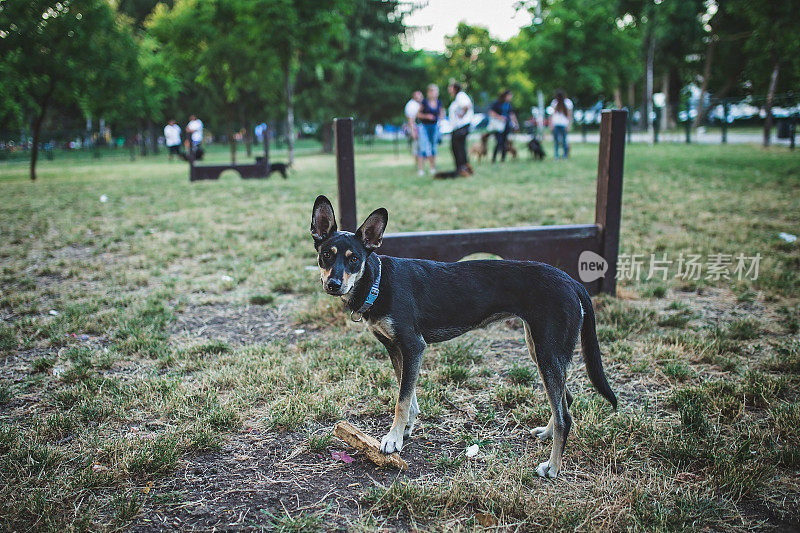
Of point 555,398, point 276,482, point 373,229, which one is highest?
point 373,229

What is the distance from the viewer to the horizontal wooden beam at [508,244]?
4500 millimetres

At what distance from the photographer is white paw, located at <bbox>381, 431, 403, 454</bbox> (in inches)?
107

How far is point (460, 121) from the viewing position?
14.0 metres

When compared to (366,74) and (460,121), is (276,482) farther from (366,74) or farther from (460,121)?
A: (366,74)

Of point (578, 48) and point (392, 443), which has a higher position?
point (578, 48)

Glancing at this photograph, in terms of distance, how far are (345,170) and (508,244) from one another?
1515 mm

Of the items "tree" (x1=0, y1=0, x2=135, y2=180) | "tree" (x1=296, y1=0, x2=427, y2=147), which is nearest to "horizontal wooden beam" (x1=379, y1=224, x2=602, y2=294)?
"tree" (x1=0, y1=0, x2=135, y2=180)

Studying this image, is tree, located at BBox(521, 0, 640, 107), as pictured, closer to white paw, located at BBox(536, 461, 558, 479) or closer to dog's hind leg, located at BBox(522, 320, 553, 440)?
dog's hind leg, located at BBox(522, 320, 553, 440)

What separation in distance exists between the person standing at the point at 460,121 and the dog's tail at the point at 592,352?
1174cm

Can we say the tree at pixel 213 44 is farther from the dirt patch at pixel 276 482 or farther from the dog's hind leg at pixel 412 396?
the dirt patch at pixel 276 482

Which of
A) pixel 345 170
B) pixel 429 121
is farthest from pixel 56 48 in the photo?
pixel 345 170

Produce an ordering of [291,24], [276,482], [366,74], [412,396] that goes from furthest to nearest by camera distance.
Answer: [366,74] < [291,24] < [412,396] < [276,482]

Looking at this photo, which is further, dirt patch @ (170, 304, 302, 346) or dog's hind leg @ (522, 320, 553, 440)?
dirt patch @ (170, 304, 302, 346)

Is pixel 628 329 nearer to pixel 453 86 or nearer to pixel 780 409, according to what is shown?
pixel 780 409
